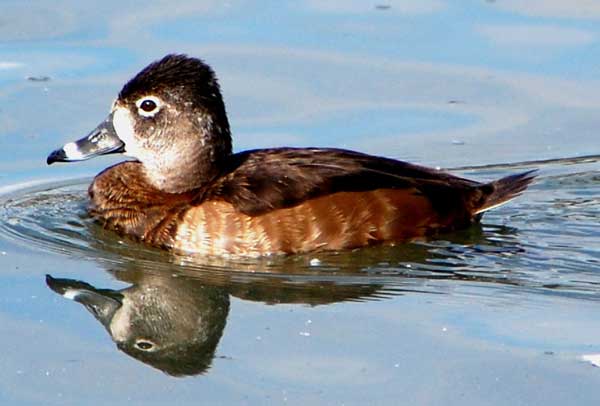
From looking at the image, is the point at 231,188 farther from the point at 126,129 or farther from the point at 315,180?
the point at 126,129

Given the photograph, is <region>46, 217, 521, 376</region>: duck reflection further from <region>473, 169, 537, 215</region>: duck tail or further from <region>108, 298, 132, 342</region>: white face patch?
<region>473, 169, 537, 215</region>: duck tail

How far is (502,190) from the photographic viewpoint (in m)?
8.60

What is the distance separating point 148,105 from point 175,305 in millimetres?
1594

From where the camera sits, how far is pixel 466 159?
9.59 metres

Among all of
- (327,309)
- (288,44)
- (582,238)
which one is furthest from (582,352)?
(288,44)

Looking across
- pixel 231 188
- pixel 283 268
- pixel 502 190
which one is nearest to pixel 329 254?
pixel 283 268

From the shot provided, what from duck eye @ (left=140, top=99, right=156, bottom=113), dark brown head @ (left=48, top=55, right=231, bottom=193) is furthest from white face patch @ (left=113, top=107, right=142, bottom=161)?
duck eye @ (left=140, top=99, right=156, bottom=113)

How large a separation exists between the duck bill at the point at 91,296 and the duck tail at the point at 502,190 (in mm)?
→ 2275

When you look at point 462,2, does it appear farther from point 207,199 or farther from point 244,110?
point 207,199

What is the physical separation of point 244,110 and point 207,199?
6.52ft

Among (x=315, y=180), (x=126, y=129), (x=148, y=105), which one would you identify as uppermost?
(x=148, y=105)

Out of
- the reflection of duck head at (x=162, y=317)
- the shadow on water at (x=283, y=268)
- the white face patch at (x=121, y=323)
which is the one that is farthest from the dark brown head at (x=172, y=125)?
the white face patch at (x=121, y=323)

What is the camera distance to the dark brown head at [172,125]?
8430 millimetres

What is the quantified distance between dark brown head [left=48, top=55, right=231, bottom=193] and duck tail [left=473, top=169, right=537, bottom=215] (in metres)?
1.47
